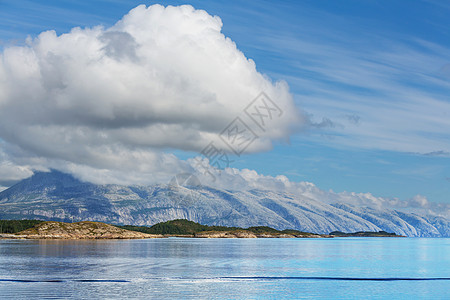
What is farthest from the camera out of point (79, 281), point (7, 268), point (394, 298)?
point (7, 268)

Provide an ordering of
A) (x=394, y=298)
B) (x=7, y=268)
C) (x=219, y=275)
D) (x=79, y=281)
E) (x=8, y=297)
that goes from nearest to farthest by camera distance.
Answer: (x=8, y=297) → (x=394, y=298) → (x=79, y=281) → (x=219, y=275) → (x=7, y=268)

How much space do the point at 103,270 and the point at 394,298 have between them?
229 feet

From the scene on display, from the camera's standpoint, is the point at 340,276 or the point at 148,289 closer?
the point at 148,289

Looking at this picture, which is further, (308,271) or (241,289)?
(308,271)

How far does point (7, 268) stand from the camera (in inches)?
4751

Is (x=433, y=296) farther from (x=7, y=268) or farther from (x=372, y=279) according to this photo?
(x=7, y=268)

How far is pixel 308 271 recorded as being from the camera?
130125 mm

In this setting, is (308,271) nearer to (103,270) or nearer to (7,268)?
(103,270)

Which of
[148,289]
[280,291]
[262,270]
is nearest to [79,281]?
[148,289]

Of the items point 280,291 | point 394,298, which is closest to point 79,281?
point 280,291

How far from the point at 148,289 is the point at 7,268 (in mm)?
54041

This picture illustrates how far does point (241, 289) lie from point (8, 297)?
4060 centimetres

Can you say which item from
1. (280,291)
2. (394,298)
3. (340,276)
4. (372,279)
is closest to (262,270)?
(340,276)

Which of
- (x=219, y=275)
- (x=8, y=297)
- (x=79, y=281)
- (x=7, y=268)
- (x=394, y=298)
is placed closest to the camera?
(x=8, y=297)
